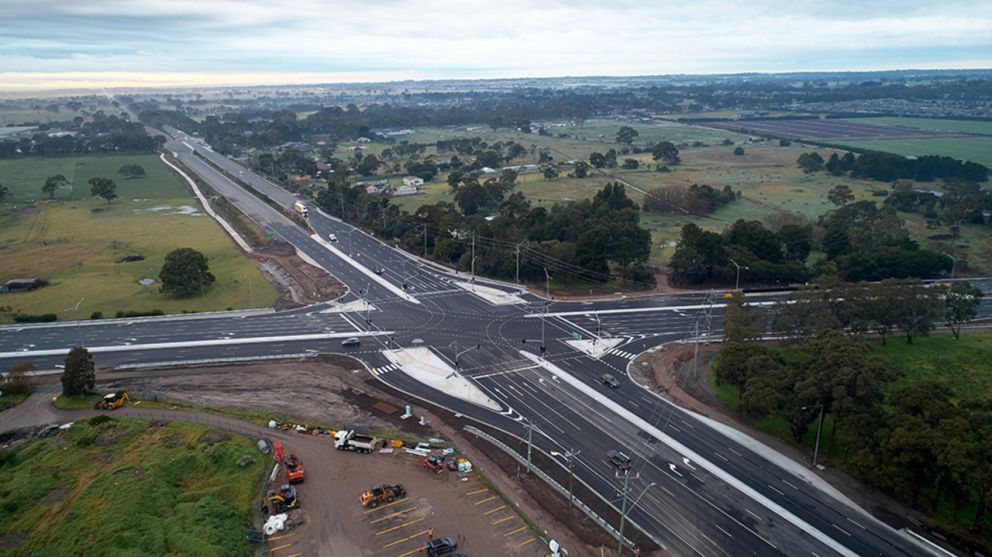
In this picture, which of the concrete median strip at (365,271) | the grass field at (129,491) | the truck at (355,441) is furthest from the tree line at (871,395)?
the concrete median strip at (365,271)

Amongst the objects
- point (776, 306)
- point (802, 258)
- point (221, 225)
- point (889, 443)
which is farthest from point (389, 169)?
point (889, 443)

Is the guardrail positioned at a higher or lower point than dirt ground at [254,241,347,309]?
lower

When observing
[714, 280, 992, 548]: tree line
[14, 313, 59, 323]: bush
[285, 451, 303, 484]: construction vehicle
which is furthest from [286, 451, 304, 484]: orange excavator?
[14, 313, 59, 323]: bush

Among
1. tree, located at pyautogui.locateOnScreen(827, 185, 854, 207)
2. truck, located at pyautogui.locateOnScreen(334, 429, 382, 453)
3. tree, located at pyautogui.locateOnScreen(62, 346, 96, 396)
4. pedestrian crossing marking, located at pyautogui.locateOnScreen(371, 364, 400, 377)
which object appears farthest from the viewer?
tree, located at pyautogui.locateOnScreen(827, 185, 854, 207)

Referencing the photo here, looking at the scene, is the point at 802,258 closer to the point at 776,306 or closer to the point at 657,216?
the point at 776,306

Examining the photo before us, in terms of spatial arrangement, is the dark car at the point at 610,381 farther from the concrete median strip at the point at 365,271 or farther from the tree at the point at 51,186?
the tree at the point at 51,186

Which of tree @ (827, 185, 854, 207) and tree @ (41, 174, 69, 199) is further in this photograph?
tree @ (41, 174, 69, 199)

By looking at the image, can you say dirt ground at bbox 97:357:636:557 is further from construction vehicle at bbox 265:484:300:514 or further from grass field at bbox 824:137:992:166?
grass field at bbox 824:137:992:166

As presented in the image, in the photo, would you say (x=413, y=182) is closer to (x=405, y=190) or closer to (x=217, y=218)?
(x=405, y=190)
